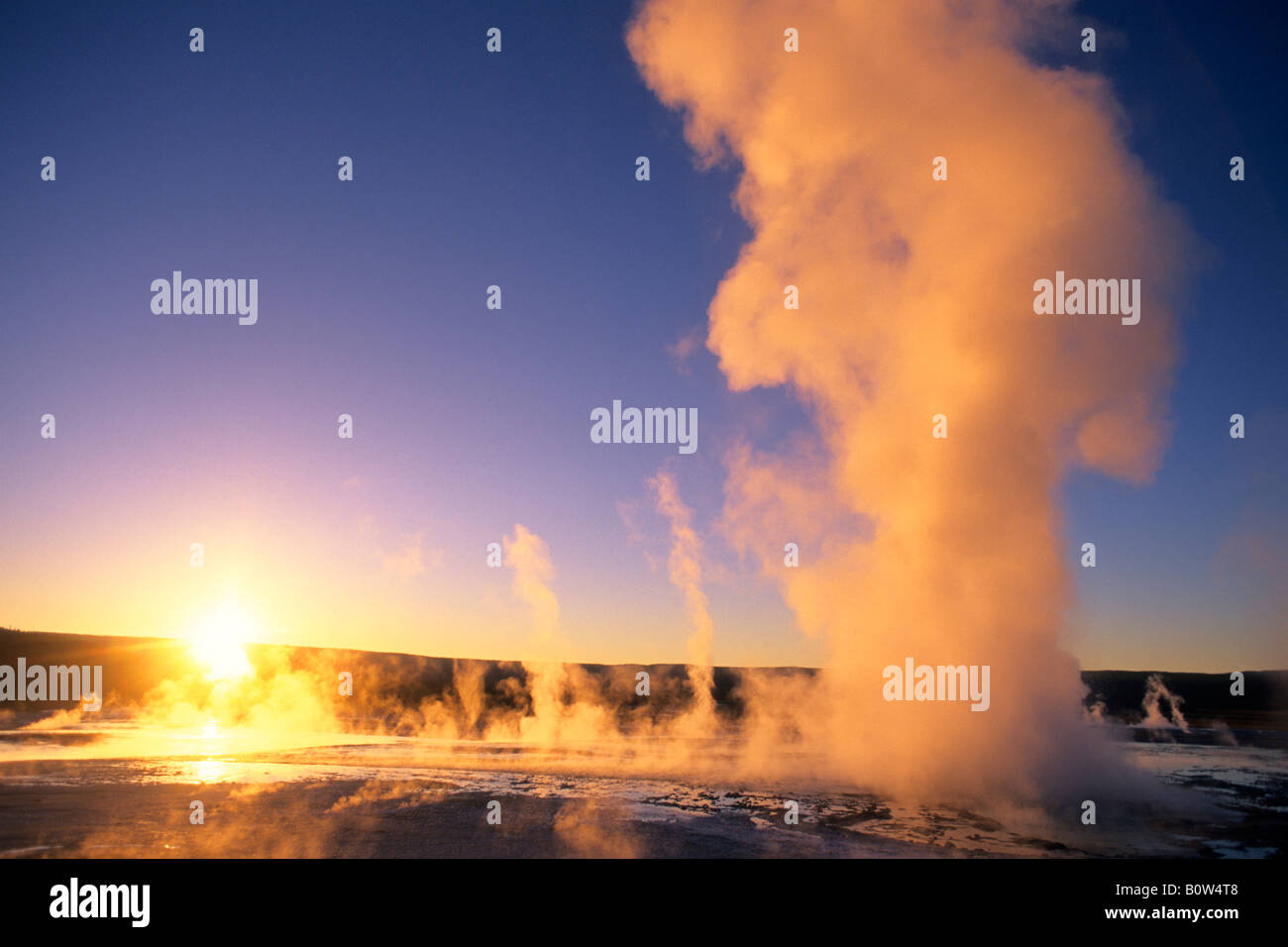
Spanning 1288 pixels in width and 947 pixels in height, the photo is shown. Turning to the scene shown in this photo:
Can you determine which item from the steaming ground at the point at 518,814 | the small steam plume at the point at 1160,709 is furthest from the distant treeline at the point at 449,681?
the steaming ground at the point at 518,814

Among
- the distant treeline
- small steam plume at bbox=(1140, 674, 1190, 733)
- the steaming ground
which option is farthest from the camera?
the distant treeline

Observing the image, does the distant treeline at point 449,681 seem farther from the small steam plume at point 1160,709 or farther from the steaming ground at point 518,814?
the steaming ground at point 518,814

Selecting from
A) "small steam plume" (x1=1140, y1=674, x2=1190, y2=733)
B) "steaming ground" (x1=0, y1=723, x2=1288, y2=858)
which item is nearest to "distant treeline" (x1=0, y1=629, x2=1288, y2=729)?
"small steam plume" (x1=1140, y1=674, x2=1190, y2=733)

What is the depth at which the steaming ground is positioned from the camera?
42.0ft

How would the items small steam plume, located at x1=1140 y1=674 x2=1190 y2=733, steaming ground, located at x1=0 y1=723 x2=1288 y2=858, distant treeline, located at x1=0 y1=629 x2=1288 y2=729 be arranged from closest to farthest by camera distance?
steaming ground, located at x1=0 y1=723 x2=1288 y2=858
small steam plume, located at x1=1140 y1=674 x2=1190 y2=733
distant treeline, located at x1=0 y1=629 x2=1288 y2=729

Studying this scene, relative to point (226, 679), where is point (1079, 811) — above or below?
above

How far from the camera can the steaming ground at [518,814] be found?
1280 cm

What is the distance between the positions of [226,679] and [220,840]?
58486 mm

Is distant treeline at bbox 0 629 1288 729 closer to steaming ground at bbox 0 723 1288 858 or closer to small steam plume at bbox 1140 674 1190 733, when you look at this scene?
small steam plume at bbox 1140 674 1190 733

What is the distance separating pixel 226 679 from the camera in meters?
63.2

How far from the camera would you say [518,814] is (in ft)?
50.7

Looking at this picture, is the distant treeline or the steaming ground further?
the distant treeline
